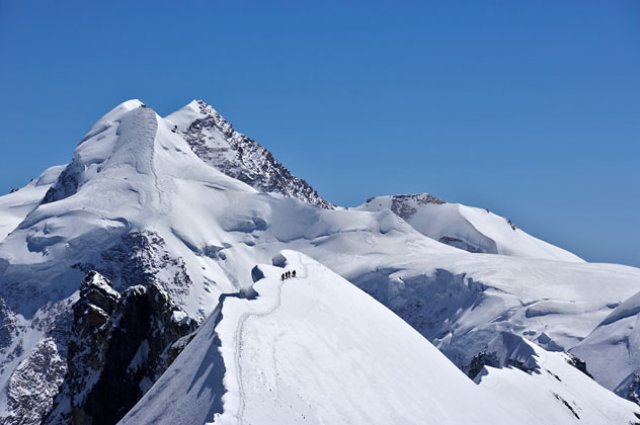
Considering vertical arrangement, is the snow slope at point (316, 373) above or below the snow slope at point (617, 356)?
below

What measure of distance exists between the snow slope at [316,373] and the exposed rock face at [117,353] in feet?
27.1

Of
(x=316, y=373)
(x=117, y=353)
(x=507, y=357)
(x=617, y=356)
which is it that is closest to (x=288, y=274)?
(x=117, y=353)

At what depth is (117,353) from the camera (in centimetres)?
8762

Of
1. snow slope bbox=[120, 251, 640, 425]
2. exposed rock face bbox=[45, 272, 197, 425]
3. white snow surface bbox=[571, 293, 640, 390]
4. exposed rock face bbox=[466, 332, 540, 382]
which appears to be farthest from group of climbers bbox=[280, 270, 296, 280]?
white snow surface bbox=[571, 293, 640, 390]

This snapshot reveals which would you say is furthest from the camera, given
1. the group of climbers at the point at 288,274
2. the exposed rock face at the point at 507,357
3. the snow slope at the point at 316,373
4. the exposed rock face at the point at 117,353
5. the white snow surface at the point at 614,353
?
the white snow surface at the point at 614,353

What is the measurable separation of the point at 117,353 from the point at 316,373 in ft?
90.7

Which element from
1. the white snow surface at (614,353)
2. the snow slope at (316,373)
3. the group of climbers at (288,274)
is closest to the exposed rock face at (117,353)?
the snow slope at (316,373)

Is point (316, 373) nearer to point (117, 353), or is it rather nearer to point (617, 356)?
point (117, 353)

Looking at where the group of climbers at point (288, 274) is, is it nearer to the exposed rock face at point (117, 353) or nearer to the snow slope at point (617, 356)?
the exposed rock face at point (117, 353)

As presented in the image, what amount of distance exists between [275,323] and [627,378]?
358 ft

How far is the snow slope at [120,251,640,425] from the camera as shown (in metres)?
56.2

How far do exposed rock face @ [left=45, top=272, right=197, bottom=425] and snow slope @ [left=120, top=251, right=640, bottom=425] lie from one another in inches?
325

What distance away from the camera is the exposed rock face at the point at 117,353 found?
84.7m

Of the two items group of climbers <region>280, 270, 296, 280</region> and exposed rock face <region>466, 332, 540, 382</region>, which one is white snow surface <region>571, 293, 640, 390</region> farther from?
group of climbers <region>280, 270, 296, 280</region>
